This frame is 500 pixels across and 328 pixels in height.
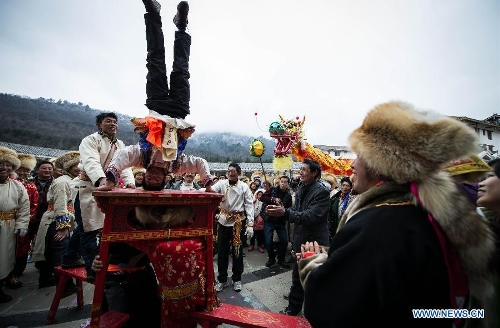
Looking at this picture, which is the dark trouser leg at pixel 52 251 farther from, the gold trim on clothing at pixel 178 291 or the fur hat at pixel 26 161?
the gold trim on clothing at pixel 178 291

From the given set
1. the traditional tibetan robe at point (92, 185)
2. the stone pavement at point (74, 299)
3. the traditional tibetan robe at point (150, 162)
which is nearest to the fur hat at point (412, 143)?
the traditional tibetan robe at point (150, 162)

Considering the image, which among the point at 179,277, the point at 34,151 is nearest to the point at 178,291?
the point at 179,277

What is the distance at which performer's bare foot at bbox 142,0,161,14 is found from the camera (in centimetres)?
265

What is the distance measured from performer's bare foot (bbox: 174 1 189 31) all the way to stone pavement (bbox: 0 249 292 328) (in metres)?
4.15

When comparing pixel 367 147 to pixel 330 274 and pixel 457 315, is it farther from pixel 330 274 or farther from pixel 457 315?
pixel 457 315

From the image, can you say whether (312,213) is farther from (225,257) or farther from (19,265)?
(19,265)

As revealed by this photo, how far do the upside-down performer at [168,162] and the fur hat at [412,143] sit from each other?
5.81 feet

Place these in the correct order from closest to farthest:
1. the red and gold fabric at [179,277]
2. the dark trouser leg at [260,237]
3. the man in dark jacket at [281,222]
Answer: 1. the red and gold fabric at [179,277]
2. the man in dark jacket at [281,222]
3. the dark trouser leg at [260,237]

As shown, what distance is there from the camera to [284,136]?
9.20 metres

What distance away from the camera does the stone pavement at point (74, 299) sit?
10.3ft

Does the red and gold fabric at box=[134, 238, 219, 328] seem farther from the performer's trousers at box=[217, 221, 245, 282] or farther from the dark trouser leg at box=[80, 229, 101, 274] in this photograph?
the performer's trousers at box=[217, 221, 245, 282]

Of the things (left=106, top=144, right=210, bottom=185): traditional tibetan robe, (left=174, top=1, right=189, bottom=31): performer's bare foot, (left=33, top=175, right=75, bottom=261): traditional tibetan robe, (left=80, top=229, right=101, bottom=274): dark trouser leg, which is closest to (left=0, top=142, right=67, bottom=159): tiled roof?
(left=33, top=175, right=75, bottom=261): traditional tibetan robe

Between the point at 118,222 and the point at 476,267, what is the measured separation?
2423mm

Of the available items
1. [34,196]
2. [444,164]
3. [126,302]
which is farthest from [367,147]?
[34,196]
